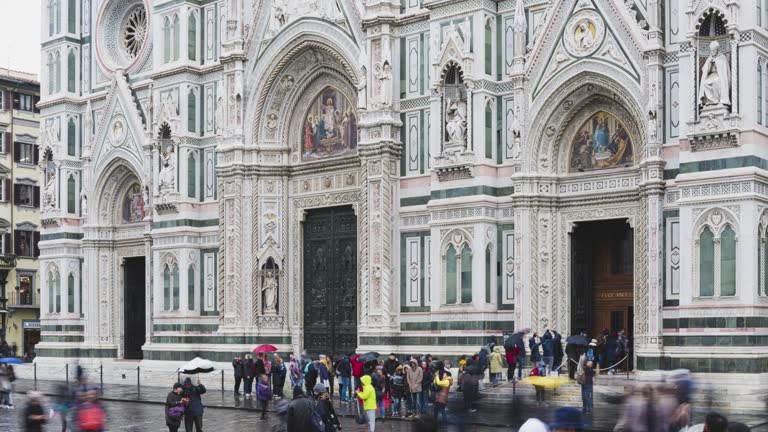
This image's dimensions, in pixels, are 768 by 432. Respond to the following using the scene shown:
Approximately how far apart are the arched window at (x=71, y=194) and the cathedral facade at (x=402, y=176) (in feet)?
0.28

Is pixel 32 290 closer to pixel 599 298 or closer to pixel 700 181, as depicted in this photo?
pixel 599 298

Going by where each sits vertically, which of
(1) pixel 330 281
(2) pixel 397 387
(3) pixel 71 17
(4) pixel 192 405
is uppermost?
(3) pixel 71 17

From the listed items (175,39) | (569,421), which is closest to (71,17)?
(175,39)

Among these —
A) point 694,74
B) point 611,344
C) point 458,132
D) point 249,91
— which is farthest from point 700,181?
point 249,91

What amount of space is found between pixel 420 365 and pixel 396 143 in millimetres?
9074

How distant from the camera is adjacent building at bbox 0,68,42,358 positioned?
219ft

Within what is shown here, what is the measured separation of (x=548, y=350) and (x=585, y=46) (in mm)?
8910

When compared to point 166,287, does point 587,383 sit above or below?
below

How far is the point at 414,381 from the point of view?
30.3 m

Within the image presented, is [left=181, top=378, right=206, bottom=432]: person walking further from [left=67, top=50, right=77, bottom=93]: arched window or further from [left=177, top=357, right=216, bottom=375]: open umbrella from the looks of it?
[left=67, top=50, right=77, bottom=93]: arched window

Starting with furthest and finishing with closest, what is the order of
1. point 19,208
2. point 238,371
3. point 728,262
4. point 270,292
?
point 19,208 < point 270,292 < point 238,371 < point 728,262

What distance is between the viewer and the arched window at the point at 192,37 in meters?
44.2

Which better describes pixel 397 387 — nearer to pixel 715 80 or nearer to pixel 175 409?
pixel 175 409

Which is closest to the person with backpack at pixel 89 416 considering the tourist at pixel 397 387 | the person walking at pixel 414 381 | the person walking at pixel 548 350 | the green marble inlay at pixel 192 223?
the person walking at pixel 414 381
